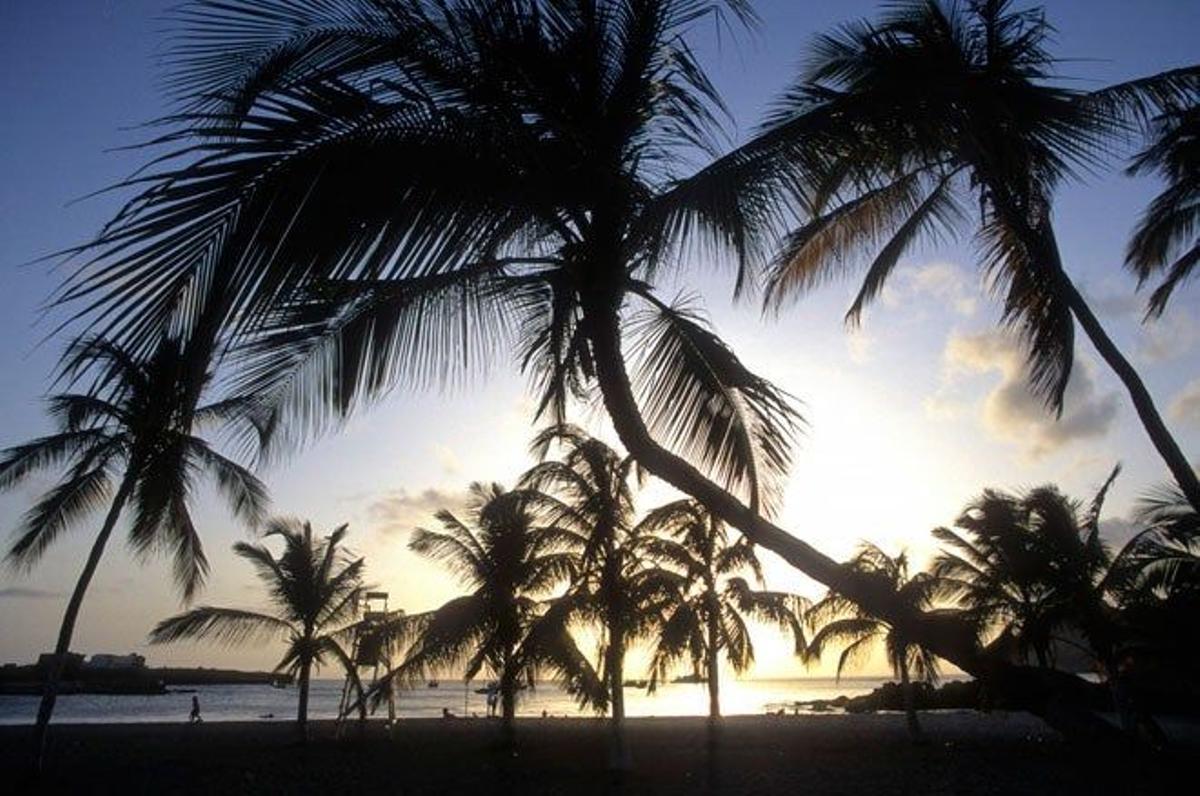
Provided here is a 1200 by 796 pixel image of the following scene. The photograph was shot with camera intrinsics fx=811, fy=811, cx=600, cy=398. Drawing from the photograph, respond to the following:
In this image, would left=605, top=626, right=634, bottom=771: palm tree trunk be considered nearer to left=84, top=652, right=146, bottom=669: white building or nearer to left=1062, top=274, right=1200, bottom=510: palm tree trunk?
left=1062, top=274, right=1200, bottom=510: palm tree trunk

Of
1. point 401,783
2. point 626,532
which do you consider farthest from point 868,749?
point 401,783

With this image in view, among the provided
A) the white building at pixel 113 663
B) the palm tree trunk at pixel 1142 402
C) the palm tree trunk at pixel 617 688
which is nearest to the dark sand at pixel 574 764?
the palm tree trunk at pixel 617 688

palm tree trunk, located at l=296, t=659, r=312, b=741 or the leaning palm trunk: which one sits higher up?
the leaning palm trunk

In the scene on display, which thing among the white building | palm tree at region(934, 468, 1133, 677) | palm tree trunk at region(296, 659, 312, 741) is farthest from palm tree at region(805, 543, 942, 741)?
the white building

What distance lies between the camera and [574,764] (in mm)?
19594

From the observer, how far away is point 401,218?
2.96 metres

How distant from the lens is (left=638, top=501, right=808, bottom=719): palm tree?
55.4 ft

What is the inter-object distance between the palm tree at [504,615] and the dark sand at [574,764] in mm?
2133

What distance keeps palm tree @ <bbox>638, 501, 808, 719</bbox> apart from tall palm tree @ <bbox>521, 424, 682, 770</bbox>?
0.51 metres

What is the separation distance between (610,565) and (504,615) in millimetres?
3789

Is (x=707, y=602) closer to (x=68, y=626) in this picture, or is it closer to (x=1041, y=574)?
(x=1041, y=574)

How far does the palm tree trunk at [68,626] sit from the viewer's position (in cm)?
1470

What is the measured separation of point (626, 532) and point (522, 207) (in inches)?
579

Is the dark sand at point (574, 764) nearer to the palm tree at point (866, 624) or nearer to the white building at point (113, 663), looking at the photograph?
the palm tree at point (866, 624)
